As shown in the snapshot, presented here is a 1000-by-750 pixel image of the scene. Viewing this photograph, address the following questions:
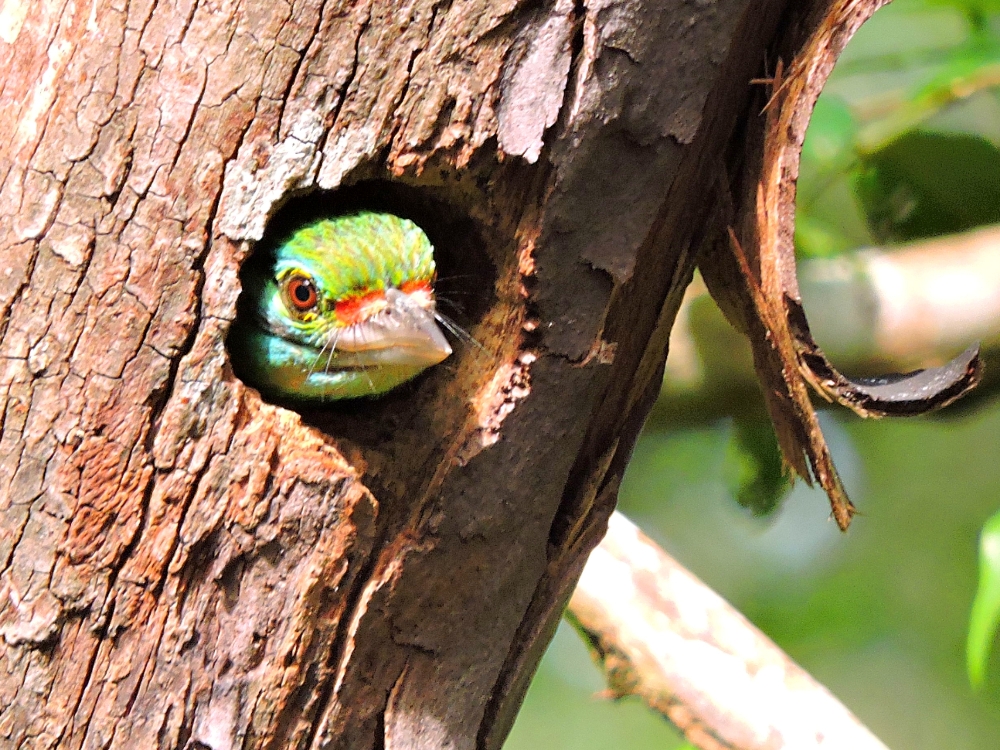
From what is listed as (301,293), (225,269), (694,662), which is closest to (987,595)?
(694,662)

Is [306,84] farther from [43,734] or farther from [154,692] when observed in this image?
[43,734]

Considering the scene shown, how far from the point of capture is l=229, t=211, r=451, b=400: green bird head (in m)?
2.12

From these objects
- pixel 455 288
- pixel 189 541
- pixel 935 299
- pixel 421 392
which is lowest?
pixel 189 541

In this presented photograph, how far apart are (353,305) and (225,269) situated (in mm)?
501

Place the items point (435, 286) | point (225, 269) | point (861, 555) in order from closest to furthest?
point (225, 269) < point (435, 286) < point (861, 555)

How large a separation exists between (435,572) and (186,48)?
128cm

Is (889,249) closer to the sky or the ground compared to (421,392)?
closer to the sky

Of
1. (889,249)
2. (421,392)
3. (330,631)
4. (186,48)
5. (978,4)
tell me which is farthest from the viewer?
(889,249)

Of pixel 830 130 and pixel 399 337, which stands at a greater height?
pixel 830 130

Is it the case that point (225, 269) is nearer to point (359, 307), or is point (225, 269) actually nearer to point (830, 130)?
point (359, 307)

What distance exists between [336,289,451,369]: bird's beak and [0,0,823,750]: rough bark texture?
10.7 inches

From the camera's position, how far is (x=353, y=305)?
221cm

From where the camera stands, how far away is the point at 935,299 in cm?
438

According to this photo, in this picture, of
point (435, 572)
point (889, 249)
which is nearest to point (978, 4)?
point (889, 249)
